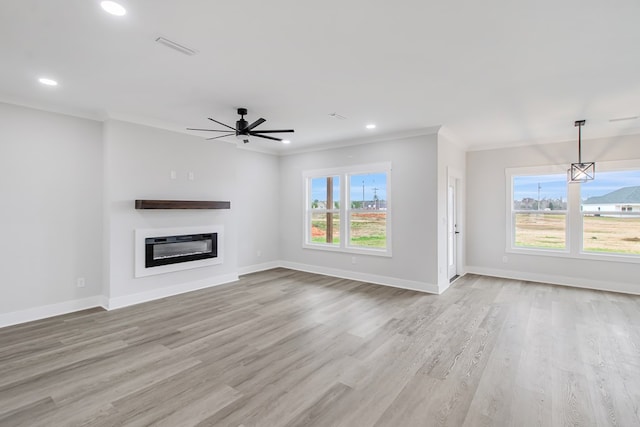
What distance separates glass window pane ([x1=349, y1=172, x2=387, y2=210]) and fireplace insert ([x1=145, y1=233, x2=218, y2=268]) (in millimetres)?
2828

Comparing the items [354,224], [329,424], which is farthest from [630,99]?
[329,424]

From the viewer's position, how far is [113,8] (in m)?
2.04

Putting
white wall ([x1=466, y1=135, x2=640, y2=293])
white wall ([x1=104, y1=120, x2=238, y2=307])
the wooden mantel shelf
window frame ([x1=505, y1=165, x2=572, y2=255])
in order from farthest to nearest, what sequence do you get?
window frame ([x1=505, y1=165, x2=572, y2=255]), white wall ([x1=466, y1=135, x2=640, y2=293]), the wooden mantel shelf, white wall ([x1=104, y1=120, x2=238, y2=307])

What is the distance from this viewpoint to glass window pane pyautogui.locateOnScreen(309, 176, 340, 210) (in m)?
6.52

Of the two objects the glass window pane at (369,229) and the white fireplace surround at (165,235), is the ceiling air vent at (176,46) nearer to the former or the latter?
the white fireplace surround at (165,235)

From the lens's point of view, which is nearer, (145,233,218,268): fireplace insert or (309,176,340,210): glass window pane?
(145,233,218,268): fireplace insert

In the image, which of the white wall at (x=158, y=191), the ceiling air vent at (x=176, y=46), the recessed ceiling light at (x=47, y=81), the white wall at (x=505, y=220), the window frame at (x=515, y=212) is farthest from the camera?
the window frame at (x=515, y=212)

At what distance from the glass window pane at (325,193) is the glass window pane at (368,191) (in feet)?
1.15

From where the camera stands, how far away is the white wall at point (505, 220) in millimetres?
5246

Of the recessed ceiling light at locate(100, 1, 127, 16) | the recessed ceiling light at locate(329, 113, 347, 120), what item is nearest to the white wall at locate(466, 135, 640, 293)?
the recessed ceiling light at locate(329, 113, 347, 120)

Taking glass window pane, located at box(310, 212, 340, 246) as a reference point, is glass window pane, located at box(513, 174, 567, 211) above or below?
above

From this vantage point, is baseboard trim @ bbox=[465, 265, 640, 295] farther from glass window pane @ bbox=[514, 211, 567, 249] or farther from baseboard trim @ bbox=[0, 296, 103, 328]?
baseboard trim @ bbox=[0, 296, 103, 328]

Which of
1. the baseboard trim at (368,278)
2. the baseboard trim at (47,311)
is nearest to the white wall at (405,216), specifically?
the baseboard trim at (368,278)

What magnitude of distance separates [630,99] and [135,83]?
5777 mm
